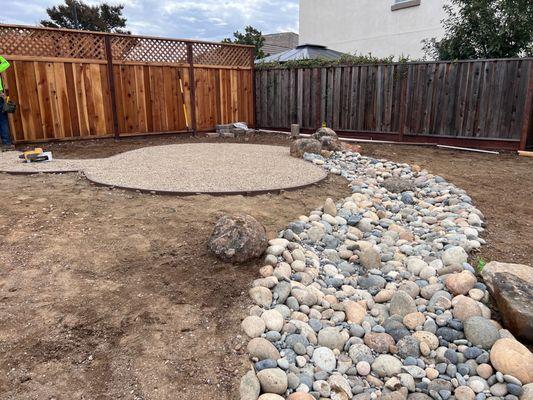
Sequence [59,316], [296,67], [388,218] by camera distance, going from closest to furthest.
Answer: [59,316] → [388,218] → [296,67]

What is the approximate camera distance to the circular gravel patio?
13.9 feet

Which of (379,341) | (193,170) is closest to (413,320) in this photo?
(379,341)

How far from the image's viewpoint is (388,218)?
4.02 meters

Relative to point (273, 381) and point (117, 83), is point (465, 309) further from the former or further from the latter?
point (117, 83)

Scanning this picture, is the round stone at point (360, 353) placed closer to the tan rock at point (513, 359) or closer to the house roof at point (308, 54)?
the tan rock at point (513, 359)

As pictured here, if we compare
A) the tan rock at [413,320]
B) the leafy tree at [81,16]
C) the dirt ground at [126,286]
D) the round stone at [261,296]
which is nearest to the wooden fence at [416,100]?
the dirt ground at [126,286]

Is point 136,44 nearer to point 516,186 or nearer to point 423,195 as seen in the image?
point 423,195

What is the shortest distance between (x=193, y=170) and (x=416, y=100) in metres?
4.63

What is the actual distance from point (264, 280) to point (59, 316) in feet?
3.90

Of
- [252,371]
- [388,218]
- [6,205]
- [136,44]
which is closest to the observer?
[252,371]

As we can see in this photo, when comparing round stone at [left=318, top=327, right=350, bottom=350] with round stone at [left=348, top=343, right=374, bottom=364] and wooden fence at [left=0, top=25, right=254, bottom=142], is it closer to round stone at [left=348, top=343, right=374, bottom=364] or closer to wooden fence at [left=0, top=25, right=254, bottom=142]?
round stone at [left=348, top=343, right=374, bottom=364]

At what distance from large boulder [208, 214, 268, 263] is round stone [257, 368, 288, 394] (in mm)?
942

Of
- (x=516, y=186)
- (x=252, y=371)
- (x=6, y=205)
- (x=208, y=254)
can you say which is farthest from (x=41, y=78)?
(x=516, y=186)

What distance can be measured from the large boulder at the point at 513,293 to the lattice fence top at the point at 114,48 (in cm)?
732
